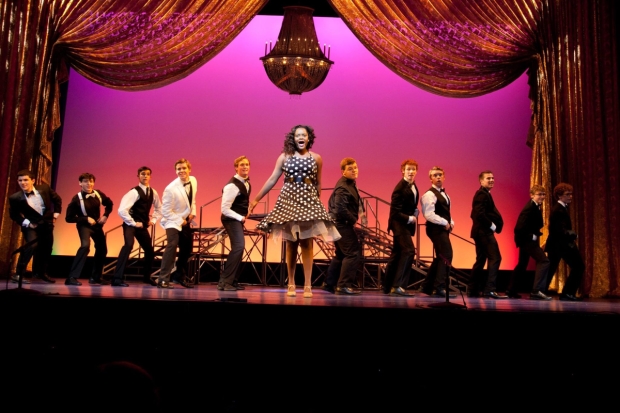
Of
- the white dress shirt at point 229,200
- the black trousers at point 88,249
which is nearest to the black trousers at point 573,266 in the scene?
the white dress shirt at point 229,200

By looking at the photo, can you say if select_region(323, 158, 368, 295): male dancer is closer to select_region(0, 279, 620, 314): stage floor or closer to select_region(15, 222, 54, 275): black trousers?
select_region(0, 279, 620, 314): stage floor

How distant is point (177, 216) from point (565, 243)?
14.7ft

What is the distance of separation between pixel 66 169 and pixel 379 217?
4.94 metres

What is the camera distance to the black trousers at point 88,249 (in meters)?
9.52

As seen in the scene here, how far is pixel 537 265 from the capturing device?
8984 mm

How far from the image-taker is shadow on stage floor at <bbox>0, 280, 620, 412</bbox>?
221 inches

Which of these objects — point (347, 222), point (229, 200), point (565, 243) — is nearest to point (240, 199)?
point (229, 200)

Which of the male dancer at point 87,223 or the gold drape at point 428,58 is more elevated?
the gold drape at point 428,58

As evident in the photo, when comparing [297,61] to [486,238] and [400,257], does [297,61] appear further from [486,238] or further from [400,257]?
[486,238]

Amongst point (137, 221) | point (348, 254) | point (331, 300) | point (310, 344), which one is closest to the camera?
point (310, 344)

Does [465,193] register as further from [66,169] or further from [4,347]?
[4,347]

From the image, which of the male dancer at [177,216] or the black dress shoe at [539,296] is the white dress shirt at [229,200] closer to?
the male dancer at [177,216]

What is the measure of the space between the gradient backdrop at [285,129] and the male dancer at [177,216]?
303cm

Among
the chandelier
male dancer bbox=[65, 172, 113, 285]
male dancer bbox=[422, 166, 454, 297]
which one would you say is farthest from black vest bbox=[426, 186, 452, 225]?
male dancer bbox=[65, 172, 113, 285]
